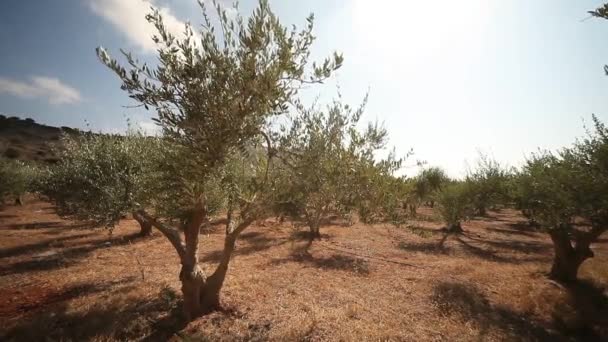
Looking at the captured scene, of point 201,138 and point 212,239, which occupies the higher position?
point 201,138

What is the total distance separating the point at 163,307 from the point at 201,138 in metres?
8.45

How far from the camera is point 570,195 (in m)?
12.8

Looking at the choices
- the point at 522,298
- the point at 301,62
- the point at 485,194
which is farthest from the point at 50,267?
the point at 485,194

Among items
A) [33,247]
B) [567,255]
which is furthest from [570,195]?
[33,247]

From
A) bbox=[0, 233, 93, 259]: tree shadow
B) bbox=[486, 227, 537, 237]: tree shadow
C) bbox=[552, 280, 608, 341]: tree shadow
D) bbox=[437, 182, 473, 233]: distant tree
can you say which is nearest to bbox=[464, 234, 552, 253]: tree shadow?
bbox=[437, 182, 473, 233]: distant tree

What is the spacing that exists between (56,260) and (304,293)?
1640 cm

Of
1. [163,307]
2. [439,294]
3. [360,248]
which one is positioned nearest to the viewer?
[163,307]

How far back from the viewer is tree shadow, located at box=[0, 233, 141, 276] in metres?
16.5

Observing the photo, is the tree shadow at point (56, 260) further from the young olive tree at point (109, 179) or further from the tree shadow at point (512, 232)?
the tree shadow at point (512, 232)

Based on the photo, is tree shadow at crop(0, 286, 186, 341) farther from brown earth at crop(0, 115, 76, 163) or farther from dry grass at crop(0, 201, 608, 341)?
brown earth at crop(0, 115, 76, 163)

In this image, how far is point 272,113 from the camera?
7.12m

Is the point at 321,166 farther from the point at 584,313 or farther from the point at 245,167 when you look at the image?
the point at 584,313

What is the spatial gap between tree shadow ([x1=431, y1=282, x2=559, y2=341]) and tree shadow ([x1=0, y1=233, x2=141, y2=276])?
68.7 ft

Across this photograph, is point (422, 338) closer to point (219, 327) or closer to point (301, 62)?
point (219, 327)
